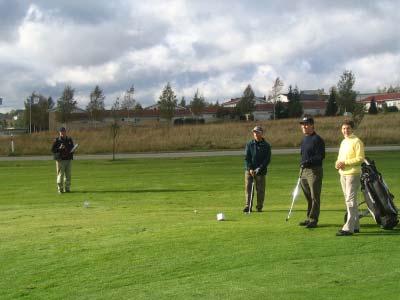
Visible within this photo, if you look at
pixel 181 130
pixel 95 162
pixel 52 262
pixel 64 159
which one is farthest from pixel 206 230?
pixel 181 130

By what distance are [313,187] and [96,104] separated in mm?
89504

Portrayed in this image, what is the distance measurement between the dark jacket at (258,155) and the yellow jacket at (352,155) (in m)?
4.32

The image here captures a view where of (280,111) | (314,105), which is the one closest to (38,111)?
(280,111)

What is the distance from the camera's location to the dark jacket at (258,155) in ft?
44.2

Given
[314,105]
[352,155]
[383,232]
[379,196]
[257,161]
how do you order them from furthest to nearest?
[314,105], [257,161], [379,196], [383,232], [352,155]

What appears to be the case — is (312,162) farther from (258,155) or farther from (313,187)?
(258,155)

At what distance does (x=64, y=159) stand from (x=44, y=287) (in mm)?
12893

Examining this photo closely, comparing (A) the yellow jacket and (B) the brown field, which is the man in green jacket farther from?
(B) the brown field

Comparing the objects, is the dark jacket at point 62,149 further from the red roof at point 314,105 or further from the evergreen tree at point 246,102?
the red roof at point 314,105

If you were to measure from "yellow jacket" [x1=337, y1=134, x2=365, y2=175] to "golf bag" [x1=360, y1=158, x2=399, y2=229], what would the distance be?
52 cm

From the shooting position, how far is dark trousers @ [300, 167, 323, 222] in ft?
32.7

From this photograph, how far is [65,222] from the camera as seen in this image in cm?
1193

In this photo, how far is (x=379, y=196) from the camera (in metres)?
9.61

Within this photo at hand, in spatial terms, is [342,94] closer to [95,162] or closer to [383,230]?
[95,162]
